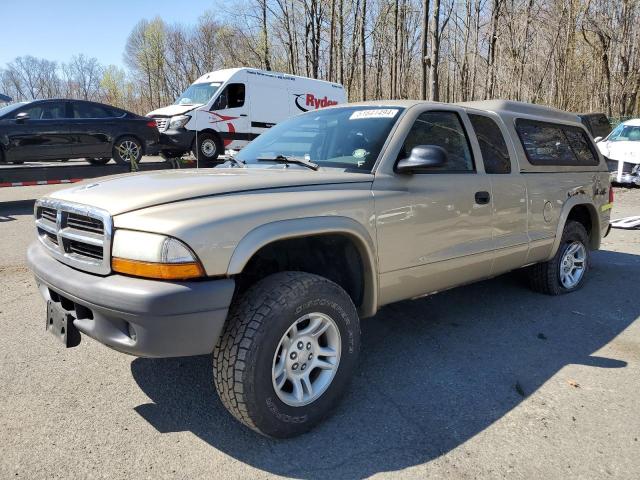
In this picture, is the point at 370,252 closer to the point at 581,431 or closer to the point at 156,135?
the point at 581,431

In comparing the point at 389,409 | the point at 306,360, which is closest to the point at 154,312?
the point at 306,360

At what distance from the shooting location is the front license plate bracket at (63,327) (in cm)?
252

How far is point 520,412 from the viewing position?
9.34 ft

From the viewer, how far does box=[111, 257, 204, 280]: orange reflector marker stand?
7.23 ft

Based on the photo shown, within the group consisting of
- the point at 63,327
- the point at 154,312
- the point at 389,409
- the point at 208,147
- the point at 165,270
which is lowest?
the point at 389,409

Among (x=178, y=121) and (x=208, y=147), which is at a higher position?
(x=178, y=121)

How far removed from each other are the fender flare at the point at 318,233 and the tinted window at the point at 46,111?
10051mm

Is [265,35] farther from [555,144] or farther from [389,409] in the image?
[389,409]

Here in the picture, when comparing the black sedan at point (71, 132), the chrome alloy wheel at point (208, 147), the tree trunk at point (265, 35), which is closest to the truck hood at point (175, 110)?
the chrome alloy wheel at point (208, 147)

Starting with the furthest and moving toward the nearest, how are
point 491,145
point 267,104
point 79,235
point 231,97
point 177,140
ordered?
1. point 267,104
2. point 231,97
3. point 177,140
4. point 491,145
5. point 79,235

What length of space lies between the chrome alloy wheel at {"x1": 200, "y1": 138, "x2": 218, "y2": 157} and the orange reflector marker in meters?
12.6

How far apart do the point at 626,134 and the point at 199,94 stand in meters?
12.5

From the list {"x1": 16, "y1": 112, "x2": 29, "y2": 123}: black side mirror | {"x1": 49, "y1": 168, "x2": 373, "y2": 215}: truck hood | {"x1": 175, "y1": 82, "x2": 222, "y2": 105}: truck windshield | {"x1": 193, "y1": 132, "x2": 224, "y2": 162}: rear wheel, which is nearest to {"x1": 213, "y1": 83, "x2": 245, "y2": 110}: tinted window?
{"x1": 175, "y1": 82, "x2": 222, "y2": 105}: truck windshield

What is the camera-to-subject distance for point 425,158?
2.99 metres
